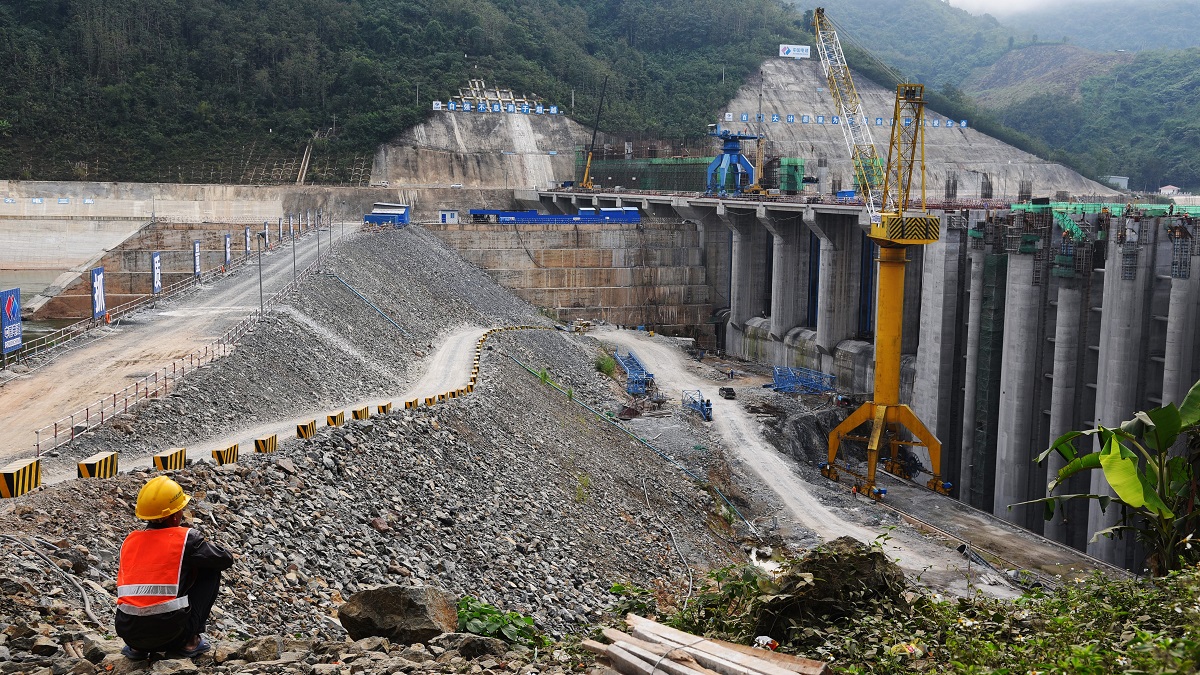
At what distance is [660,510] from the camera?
38625mm

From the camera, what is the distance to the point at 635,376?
61.6 metres

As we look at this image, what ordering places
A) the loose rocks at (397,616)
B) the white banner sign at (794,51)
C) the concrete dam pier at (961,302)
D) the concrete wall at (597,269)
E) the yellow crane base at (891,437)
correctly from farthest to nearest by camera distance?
the white banner sign at (794,51) < the concrete wall at (597,269) < the yellow crane base at (891,437) < the concrete dam pier at (961,302) < the loose rocks at (397,616)

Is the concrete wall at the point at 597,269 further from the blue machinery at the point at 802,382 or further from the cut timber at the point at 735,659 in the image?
the cut timber at the point at 735,659

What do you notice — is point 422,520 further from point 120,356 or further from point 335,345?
point 335,345

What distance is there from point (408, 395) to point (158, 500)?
31.2m

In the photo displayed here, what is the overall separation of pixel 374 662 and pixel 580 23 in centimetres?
18071

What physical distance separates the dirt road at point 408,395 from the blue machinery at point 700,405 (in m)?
11.8

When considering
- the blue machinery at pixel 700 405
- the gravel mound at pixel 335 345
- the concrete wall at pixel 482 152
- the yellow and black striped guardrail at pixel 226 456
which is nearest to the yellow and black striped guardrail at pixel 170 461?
the yellow and black striped guardrail at pixel 226 456

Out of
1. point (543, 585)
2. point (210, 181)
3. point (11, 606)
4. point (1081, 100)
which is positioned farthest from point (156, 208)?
point (1081, 100)

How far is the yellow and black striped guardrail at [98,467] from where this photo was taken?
2286 centimetres

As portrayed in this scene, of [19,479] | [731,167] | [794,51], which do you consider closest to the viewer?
[19,479]

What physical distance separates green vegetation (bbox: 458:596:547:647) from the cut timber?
3.29 metres

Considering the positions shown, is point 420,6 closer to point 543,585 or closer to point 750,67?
point 750,67

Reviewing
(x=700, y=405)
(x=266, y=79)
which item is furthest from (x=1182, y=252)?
(x=266, y=79)
